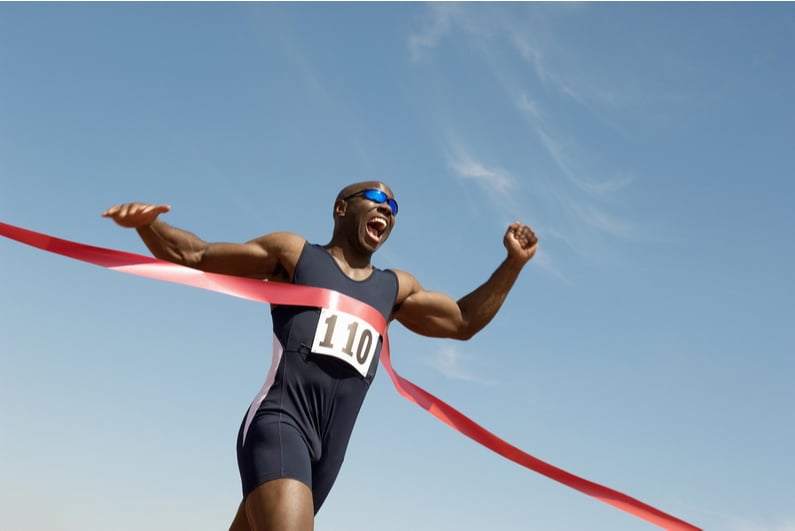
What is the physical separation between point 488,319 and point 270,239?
5.77 ft

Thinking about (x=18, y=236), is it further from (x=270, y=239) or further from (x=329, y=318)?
(x=329, y=318)

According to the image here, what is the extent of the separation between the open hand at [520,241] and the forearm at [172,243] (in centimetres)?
224

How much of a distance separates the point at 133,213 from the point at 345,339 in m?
1.53

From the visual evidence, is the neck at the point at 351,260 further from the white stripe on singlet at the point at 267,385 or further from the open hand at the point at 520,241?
the open hand at the point at 520,241

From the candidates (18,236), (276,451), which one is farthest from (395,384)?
(18,236)

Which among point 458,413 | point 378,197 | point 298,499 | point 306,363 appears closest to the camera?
point 298,499

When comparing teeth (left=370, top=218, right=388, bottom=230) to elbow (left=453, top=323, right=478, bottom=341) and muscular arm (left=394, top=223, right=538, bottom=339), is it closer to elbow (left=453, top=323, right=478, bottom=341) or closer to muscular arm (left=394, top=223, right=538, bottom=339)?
muscular arm (left=394, top=223, right=538, bottom=339)

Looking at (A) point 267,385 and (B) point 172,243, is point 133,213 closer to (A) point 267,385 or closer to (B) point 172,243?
(B) point 172,243

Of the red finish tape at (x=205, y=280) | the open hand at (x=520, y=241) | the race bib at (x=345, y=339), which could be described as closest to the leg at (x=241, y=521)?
the race bib at (x=345, y=339)

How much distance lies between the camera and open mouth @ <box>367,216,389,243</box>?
6.19m

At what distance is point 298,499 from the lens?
507 cm

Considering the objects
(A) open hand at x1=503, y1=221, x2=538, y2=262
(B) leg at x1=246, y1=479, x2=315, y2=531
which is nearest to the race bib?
(B) leg at x1=246, y1=479, x2=315, y2=531

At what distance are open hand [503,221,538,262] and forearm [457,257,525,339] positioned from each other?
0.17ft

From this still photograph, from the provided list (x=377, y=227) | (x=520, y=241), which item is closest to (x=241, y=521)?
(x=377, y=227)
